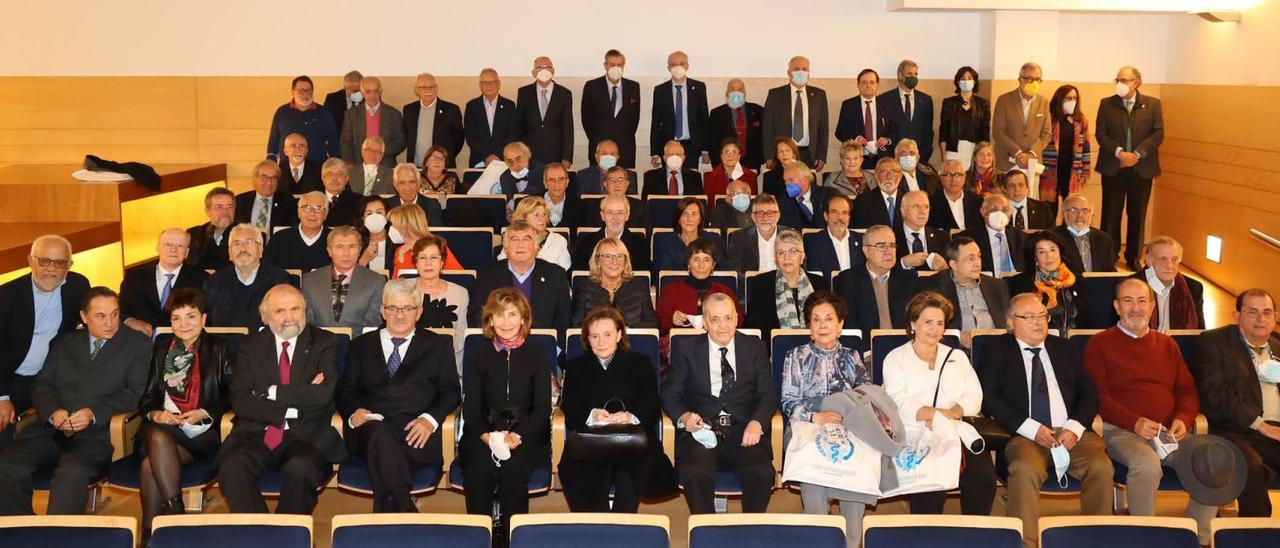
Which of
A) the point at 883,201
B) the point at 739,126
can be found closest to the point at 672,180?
the point at 739,126

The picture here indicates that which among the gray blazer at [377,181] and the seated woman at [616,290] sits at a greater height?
the gray blazer at [377,181]

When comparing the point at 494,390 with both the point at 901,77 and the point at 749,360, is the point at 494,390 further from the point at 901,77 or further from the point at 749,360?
the point at 901,77

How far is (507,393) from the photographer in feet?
14.9

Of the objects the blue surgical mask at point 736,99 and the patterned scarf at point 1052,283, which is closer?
the patterned scarf at point 1052,283

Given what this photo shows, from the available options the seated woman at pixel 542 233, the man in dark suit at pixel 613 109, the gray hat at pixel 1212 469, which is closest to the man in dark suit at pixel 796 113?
the man in dark suit at pixel 613 109

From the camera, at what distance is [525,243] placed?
5.56 m

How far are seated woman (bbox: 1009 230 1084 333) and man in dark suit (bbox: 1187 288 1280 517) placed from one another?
0.93 metres

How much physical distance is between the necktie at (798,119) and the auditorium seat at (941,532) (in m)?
6.09

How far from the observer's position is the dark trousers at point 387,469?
14.1 ft

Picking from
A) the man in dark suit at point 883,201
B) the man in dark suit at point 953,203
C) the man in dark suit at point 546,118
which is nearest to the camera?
the man in dark suit at point 883,201

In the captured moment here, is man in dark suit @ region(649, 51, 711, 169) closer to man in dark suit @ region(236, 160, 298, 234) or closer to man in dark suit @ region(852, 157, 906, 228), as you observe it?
man in dark suit @ region(852, 157, 906, 228)

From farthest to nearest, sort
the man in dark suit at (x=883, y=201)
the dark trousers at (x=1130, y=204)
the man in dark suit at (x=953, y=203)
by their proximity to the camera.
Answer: the dark trousers at (x=1130, y=204) < the man in dark suit at (x=953, y=203) < the man in dark suit at (x=883, y=201)

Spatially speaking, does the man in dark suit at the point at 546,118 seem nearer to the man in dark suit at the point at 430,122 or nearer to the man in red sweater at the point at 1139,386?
the man in dark suit at the point at 430,122

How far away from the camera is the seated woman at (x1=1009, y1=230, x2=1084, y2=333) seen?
5680 mm
